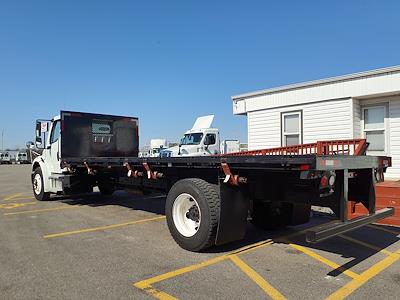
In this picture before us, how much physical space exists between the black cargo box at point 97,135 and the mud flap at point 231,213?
573 centimetres

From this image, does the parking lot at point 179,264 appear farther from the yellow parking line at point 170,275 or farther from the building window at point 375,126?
the building window at point 375,126

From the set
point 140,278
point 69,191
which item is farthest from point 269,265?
point 69,191

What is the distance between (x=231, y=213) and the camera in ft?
18.2

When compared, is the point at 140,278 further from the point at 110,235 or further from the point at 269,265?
the point at 110,235

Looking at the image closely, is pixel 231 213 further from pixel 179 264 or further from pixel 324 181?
pixel 324 181

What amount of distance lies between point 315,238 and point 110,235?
391cm

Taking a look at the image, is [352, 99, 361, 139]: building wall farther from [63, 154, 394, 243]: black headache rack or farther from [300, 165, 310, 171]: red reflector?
[300, 165, 310, 171]: red reflector

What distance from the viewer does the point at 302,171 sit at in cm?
441

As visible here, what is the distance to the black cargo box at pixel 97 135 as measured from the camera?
10727 millimetres

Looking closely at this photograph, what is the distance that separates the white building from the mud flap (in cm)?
667

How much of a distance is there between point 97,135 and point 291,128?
624 cm

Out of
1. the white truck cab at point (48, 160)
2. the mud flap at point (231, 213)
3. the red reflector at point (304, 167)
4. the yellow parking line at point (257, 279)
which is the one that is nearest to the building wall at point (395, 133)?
the mud flap at point (231, 213)

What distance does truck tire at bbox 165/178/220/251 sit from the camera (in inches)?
213

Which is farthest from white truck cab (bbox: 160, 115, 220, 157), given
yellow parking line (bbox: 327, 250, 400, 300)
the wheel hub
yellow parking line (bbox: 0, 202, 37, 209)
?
yellow parking line (bbox: 327, 250, 400, 300)
